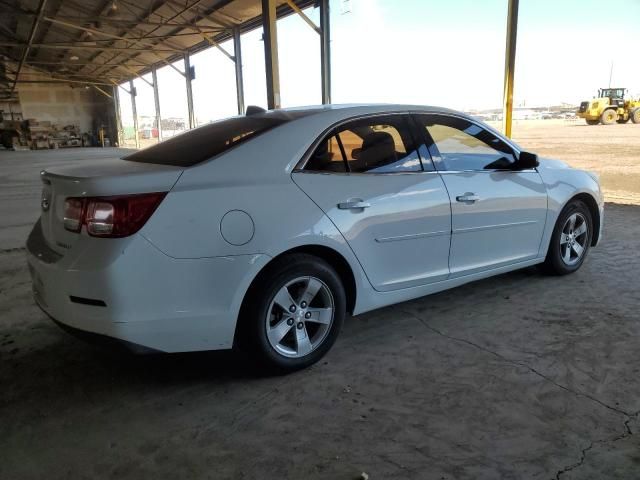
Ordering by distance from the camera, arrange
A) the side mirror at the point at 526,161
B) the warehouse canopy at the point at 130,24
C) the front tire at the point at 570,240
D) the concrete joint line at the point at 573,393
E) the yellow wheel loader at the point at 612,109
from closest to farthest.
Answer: the concrete joint line at the point at 573,393 → the side mirror at the point at 526,161 → the front tire at the point at 570,240 → the warehouse canopy at the point at 130,24 → the yellow wheel loader at the point at 612,109

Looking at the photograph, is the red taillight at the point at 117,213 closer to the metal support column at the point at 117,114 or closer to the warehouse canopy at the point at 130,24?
the warehouse canopy at the point at 130,24

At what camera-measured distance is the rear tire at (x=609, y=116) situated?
1131 inches

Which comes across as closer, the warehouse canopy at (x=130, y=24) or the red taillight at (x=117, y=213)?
the red taillight at (x=117, y=213)

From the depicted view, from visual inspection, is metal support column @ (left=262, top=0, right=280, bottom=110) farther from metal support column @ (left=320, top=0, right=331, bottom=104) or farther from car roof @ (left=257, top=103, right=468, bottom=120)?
car roof @ (left=257, top=103, right=468, bottom=120)

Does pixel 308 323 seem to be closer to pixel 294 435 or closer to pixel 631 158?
pixel 294 435

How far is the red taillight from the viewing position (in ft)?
7.07

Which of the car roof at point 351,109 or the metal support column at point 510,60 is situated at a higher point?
the metal support column at point 510,60

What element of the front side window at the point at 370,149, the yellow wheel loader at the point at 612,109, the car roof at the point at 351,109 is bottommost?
the front side window at the point at 370,149

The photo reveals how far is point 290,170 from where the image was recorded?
103 inches

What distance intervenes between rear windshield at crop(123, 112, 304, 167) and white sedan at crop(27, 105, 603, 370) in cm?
2

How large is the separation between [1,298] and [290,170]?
9.58ft

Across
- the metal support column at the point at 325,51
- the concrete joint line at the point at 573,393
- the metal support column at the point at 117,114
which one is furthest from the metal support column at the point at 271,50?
the metal support column at the point at 117,114

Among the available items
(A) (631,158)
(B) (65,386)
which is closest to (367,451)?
(B) (65,386)

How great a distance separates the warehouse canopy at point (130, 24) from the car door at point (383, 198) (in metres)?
11.7
